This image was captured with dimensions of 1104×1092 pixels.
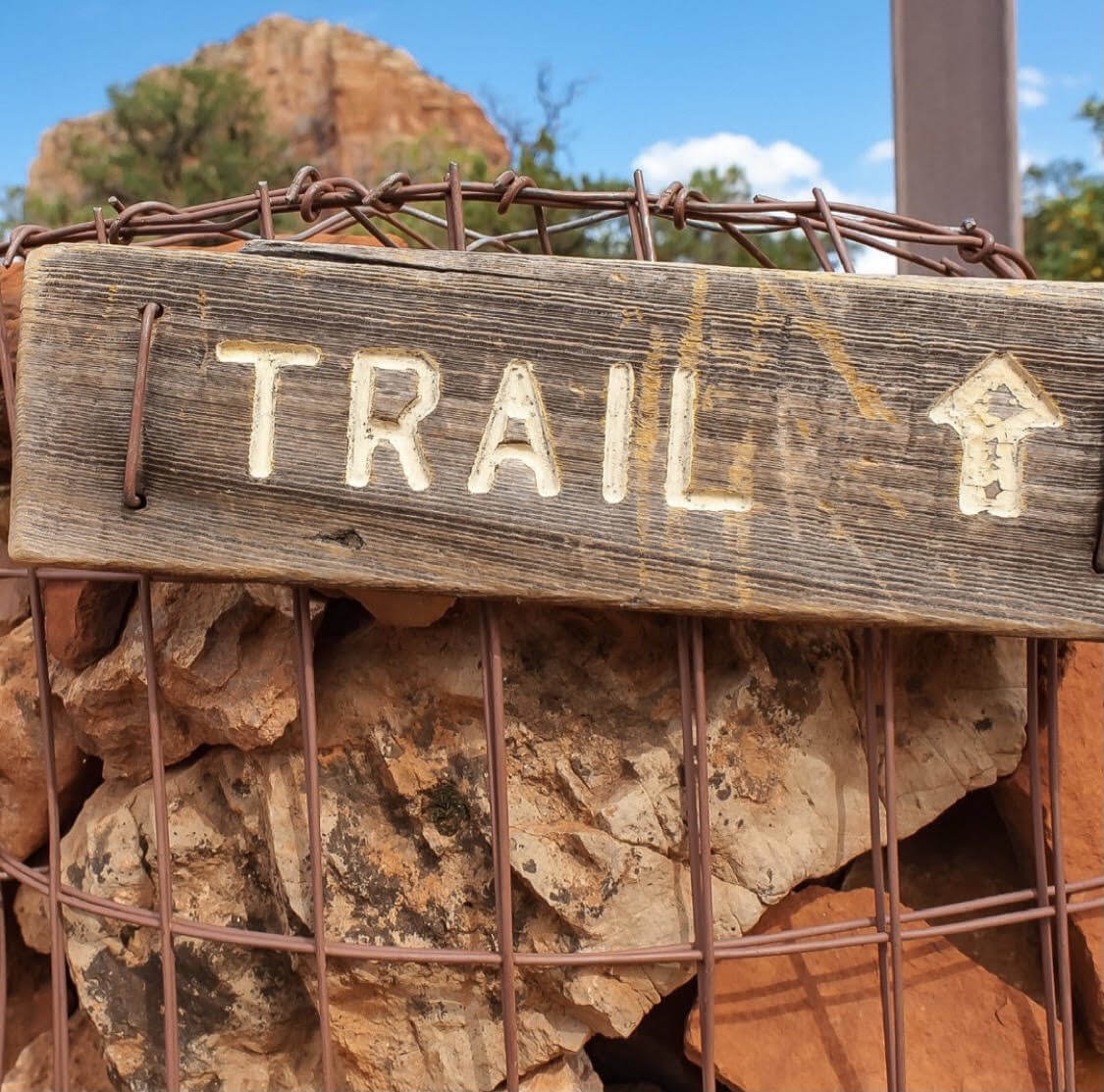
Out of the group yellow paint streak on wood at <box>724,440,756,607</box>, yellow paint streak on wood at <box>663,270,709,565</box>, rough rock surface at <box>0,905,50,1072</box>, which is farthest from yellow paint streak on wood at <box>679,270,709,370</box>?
rough rock surface at <box>0,905,50,1072</box>

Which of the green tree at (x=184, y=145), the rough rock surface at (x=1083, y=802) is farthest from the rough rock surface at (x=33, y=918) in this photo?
the green tree at (x=184, y=145)

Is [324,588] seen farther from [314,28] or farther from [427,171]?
[314,28]

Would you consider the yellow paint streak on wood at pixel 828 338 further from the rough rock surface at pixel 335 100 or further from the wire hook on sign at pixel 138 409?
the rough rock surface at pixel 335 100

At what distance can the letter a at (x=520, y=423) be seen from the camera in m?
0.89

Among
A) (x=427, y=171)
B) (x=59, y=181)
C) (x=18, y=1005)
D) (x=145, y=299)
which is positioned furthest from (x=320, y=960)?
(x=59, y=181)

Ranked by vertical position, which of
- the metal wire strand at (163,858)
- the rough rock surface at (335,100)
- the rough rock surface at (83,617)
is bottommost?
the metal wire strand at (163,858)

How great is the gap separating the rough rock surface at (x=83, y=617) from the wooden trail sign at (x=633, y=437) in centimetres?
26

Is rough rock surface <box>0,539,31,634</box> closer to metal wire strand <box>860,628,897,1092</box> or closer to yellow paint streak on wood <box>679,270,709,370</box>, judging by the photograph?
yellow paint streak on wood <box>679,270,709,370</box>

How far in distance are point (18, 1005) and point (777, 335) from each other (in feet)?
4.96

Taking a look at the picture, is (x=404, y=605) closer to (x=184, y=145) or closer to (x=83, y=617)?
(x=83, y=617)

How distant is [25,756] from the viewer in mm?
1256

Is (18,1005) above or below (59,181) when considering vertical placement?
below

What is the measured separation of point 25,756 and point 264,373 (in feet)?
2.44

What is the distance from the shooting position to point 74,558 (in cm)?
91
